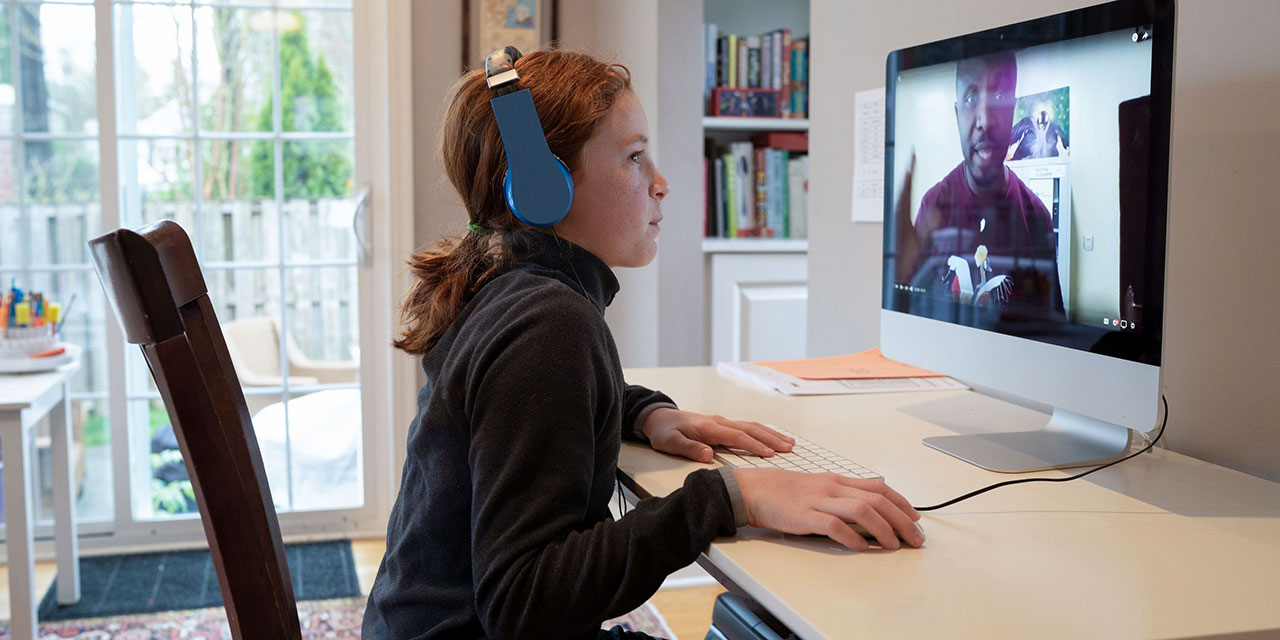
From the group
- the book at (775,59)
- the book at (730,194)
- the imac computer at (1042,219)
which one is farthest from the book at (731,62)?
the imac computer at (1042,219)

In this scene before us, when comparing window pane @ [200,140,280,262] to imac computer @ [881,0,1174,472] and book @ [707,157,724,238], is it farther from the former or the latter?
imac computer @ [881,0,1174,472]

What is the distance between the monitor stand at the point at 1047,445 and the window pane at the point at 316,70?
8.01 ft

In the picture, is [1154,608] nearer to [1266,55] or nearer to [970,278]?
[970,278]

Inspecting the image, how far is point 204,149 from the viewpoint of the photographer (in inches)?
120

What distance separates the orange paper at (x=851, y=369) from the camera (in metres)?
1.54

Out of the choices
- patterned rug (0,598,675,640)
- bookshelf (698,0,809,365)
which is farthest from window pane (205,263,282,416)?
bookshelf (698,0,809,365)

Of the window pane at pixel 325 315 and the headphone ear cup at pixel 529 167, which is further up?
the headphone ear cup at pixel 529 167

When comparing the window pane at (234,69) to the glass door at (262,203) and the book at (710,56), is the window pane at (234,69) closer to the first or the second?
the glass door at (262,203)

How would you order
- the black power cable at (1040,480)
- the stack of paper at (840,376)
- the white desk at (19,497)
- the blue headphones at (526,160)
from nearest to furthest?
the black power cable at (1040,480) → the blue headphones at (526,160) → the stack of paper at (840,376) → the white desk at (19,497)

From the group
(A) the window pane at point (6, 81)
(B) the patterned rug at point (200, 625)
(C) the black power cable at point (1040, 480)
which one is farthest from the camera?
(A) the window pane at point (6, 81)

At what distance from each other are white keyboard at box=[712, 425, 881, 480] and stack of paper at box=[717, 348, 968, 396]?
0.35 m

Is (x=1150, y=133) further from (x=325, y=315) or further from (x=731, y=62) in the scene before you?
(x=325, y=315)

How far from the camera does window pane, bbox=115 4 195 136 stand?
2.96 meters

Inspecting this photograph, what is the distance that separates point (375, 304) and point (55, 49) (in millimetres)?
1140
